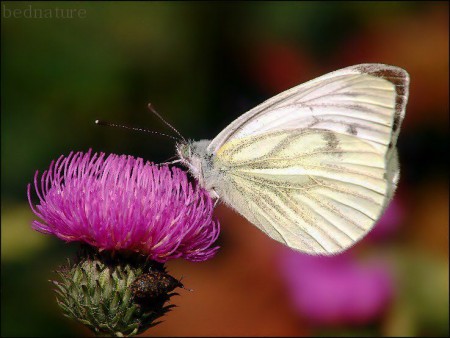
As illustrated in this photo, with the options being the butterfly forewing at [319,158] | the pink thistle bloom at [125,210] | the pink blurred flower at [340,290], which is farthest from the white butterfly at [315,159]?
the pink blurred flower at [340,290]

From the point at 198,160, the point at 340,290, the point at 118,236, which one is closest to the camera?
the point at 118,236

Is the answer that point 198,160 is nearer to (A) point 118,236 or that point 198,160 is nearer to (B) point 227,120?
(A) point 118,236

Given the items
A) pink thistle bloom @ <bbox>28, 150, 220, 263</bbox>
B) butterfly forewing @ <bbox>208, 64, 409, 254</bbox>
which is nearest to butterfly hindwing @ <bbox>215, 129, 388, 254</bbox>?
butterfly forewing @ <bbox>208, 64, 409, 254</bbox>

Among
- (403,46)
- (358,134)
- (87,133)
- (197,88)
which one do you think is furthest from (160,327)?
(403,46)

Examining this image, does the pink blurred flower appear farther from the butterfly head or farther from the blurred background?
the butterfly head

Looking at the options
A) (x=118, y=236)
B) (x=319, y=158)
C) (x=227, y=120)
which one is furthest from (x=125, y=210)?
(x=227, y=120)

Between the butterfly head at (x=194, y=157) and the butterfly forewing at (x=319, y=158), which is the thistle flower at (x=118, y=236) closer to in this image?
the butterfly head at (x=194, y=157)

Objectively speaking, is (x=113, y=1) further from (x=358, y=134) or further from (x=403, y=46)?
(x=358, y=134)
